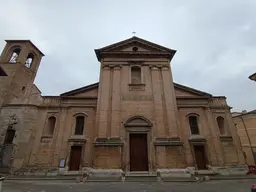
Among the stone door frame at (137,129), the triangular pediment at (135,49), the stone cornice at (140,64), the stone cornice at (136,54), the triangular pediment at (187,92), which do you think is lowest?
the stone door frame at (137,129)

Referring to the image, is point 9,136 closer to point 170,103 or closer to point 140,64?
point 140,64

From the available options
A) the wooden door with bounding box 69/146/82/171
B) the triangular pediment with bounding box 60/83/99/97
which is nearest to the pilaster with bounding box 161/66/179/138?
the triangular pediment with bounding box 60/83/99/97

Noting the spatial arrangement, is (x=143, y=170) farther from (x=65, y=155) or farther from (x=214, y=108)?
(x=214, y=108)

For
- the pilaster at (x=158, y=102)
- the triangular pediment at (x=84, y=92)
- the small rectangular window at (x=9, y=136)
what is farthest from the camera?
the triangular pediment at (x=84, y=92)

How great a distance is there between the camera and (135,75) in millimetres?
16891

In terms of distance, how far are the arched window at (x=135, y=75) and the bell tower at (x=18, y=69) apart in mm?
12705

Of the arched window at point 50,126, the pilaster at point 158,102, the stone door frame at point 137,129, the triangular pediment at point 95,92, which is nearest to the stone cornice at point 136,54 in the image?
the pilaster at point 158,102

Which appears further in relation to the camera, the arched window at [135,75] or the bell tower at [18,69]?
the bell tower at [18,69]

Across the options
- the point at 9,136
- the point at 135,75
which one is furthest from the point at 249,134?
the point at 9,136

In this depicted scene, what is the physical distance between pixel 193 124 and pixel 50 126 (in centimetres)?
1543

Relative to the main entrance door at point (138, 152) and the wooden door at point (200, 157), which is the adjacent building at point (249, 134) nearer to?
the wooden door at point (200, 157)

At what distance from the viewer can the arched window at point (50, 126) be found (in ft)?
54.5

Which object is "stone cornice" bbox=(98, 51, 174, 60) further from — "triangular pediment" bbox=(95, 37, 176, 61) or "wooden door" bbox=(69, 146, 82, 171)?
"wooden door" bbox=(69, 146, 82, 171)

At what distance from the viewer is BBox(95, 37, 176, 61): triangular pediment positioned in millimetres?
17250
